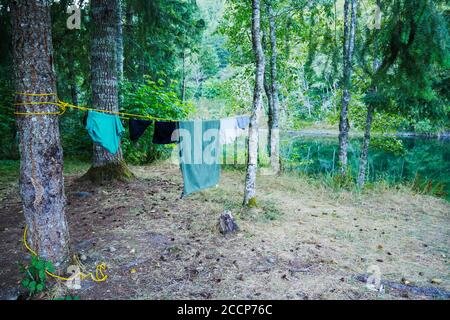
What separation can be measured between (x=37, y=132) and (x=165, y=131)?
234 cm

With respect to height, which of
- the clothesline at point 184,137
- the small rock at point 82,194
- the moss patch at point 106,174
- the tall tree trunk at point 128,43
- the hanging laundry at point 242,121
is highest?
the tall tree trunk at point 128,43

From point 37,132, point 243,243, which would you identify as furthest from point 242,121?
point 37,132

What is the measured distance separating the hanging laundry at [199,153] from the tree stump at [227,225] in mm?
1082

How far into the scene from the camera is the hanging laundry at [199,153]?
4855mm

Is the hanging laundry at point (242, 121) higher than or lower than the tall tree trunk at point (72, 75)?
lower

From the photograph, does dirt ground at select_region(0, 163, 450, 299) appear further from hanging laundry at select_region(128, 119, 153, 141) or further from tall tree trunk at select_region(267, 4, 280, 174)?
tall tree trunk at select_region(267, 4, 280, 174)

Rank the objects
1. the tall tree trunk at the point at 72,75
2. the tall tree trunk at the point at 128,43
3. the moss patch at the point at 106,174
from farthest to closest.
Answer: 1. the tall tree trunk at the point at 128,43
2. the tall tree trunk at the point at 72,75
3. the moss patch at the point at 106,174

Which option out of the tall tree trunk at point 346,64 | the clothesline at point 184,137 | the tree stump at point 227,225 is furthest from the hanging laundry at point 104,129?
the tall tree trunk at point 346,64

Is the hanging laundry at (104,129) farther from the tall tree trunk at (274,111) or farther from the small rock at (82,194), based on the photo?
the tall tree trunk at (274,111)

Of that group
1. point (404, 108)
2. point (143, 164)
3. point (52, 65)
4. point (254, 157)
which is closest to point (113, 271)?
point (52, 65)

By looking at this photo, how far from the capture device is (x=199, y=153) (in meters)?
5.09

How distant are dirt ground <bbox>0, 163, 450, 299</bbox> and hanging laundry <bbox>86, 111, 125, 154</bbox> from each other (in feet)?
3.61

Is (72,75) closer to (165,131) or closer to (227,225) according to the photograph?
(165,131)
